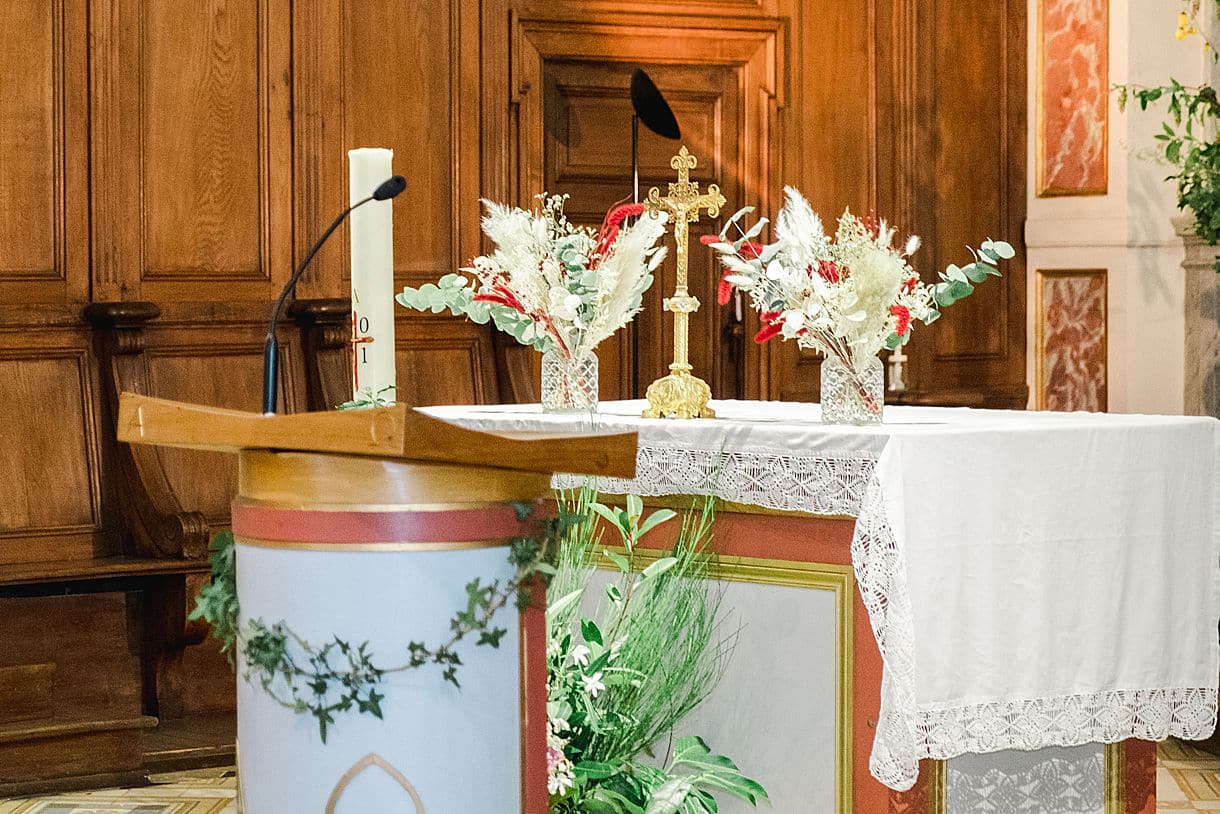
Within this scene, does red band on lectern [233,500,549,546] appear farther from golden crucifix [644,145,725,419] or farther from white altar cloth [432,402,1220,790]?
golden crucifix [644,145,725,419]

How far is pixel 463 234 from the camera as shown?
6.25 metres

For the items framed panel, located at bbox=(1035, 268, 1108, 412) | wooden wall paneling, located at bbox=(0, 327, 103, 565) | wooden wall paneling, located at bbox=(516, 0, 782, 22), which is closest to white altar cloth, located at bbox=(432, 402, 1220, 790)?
wooden wall paneling, located at bbox=(0, 327, 103, 565)

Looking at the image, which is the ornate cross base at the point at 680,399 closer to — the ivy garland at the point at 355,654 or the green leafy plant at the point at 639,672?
the green leafy plant at the point at 639,672

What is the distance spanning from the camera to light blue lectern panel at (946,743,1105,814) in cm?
321

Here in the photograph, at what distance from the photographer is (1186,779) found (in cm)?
487

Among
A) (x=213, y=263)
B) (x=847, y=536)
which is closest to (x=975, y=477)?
(x=847, y=536)

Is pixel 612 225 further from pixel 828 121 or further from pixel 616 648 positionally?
pixel 828 121

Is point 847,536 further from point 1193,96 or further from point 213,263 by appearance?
point 1193,96

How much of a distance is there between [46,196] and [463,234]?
4.76ft

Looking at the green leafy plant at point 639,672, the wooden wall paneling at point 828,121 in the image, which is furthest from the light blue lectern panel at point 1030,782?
the wooden wall paneling at point 828,121

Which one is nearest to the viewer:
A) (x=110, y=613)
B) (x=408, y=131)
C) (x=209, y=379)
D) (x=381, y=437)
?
(x=381, y=437)

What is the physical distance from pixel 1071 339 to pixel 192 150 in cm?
360

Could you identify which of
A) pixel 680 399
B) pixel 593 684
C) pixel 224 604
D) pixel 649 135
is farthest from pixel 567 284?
pixel 649 135

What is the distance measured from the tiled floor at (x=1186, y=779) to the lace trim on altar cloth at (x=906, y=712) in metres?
1.58
